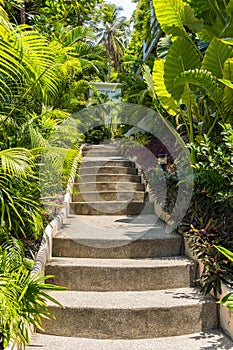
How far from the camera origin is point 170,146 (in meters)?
6.16

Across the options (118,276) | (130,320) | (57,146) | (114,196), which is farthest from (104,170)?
(130,320)

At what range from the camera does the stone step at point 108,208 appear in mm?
4883

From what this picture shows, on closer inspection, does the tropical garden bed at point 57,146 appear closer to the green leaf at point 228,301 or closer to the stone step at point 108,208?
the stone step at point 108,208

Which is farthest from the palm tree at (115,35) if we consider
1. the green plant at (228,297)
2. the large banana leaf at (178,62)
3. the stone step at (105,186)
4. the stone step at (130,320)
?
the green plant at (228,297)

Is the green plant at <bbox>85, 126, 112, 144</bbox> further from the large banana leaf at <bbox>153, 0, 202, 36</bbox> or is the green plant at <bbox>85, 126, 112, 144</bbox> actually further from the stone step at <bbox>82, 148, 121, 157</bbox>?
the large banana leaf at <bbox>153, 0, 202, 36</bbox>

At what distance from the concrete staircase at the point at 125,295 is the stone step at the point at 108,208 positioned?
2.07ft

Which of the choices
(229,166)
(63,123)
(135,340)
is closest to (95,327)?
(135,340)

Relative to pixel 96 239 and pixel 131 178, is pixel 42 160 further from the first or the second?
pixel 131 178

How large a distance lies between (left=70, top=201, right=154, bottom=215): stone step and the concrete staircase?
2.07 feet

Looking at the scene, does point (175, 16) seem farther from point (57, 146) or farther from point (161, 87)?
point (57, 146)

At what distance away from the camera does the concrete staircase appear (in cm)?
252

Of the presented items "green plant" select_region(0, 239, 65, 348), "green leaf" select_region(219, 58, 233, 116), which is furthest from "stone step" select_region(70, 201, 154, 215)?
"green plant" select_region(0, 239, 65, 348)

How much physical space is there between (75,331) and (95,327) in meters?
0.17

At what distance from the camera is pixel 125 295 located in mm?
2869
